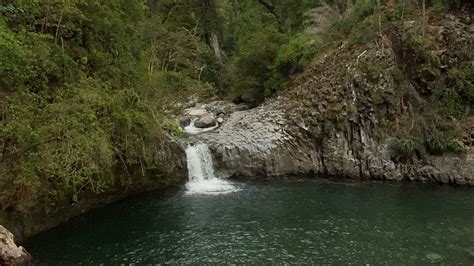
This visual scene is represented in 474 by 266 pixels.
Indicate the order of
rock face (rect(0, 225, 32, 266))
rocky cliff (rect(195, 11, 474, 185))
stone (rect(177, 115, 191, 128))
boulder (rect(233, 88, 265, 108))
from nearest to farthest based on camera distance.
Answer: rock face (rect(0, 225, 32, 266))
rocky cliff (rect(195, 11, 474, 185))
stone (rect(177, 115, 191, 128))
boulder (rect(233, 88, 265, 108))

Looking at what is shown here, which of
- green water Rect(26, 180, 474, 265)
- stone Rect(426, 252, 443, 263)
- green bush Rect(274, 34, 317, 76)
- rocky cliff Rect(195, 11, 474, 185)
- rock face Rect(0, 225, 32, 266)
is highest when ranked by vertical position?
green bush Rect(274, 34, 317, 76)

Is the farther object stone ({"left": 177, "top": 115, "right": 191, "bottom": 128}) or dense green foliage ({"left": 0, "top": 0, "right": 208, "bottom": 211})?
→ stone ({"left": 177, "top": 115, "right": 191, "bottom": 128})

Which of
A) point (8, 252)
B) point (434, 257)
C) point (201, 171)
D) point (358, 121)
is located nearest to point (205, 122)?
point (201, 171)

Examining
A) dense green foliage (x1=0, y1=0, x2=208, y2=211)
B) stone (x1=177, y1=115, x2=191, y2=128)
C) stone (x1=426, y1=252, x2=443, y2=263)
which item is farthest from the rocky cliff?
stone (x1=426, y1=252, x2=443, y2=263)

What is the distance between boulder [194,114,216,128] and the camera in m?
31.9

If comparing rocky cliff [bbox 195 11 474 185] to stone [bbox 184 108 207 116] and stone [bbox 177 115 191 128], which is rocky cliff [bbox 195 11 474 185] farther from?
stone [bbox 184 108 207 116]

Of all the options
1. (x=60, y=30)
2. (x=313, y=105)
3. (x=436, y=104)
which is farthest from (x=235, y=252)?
(x=436, y=104)

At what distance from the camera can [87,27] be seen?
61.9ft

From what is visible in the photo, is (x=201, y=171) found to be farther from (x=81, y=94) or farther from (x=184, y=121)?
(x=81, y=94)

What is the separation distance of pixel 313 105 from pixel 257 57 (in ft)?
25.9

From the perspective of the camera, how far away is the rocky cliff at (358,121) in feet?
79.2

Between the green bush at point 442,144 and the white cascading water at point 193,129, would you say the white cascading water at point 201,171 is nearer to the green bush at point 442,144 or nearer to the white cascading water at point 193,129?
the white cascading water at point 193,129

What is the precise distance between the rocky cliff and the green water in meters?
2.34

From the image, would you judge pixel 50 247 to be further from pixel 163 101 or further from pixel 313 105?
pixel 313 105
